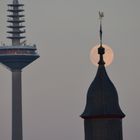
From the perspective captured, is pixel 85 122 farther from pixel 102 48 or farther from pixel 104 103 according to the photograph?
pixel 102 48

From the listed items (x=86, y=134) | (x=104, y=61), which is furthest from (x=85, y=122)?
(x=104, y=61)

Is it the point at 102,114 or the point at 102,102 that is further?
the point at 102,102

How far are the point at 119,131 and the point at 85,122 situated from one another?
7.11ft

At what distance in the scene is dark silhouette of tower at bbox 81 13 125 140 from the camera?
55.3m

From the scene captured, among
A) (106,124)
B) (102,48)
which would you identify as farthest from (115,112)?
(102,48)

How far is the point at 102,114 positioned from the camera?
5509cm

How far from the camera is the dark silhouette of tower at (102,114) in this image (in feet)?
182

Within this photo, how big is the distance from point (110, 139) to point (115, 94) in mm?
2838

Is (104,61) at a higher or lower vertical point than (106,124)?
higher

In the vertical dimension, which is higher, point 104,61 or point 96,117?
point 104,61

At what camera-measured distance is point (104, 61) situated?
57.7 meters

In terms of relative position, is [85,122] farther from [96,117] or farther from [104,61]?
[104,61]

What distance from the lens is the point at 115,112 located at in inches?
2186

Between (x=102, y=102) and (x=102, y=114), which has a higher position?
(x=102, y=102)
